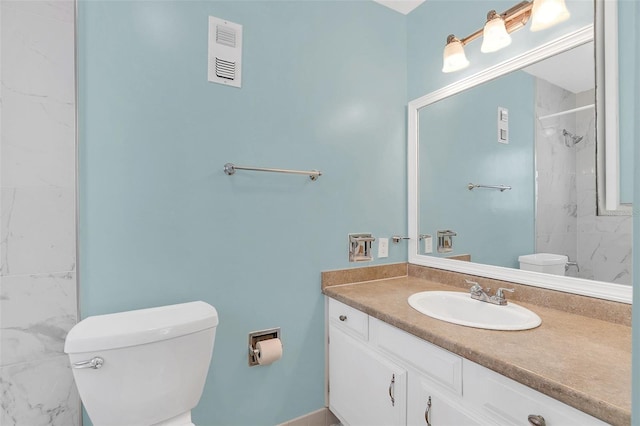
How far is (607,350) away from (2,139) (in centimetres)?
205

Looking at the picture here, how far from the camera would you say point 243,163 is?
1.46 m

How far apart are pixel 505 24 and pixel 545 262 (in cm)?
104

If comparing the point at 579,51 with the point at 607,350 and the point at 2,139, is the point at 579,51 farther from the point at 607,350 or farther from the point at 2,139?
the point at 2,139

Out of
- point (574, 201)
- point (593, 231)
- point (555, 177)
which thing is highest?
point (555, 177)

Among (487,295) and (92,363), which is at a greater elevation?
(487,295)

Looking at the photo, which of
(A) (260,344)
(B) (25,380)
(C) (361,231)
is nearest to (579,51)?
(C) (361,231)

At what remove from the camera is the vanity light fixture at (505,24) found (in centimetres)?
115

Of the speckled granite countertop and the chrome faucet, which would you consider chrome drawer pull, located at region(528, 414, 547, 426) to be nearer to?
the speckled granite countertop

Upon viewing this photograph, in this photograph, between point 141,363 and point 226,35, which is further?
point 226,35

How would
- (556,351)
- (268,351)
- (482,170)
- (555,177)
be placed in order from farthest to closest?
1. (482,170)
2. (268,351)
3. (555,177)
4. (556,351)

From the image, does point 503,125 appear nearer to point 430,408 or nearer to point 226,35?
point 430,408

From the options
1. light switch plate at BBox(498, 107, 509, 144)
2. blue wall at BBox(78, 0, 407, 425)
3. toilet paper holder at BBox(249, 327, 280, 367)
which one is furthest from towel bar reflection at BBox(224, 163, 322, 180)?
light switch plate at BBox(498, 107, 509, 144)

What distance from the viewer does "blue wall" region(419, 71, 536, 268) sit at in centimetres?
138

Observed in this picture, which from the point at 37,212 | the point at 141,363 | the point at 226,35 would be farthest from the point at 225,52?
the point at 141,363
